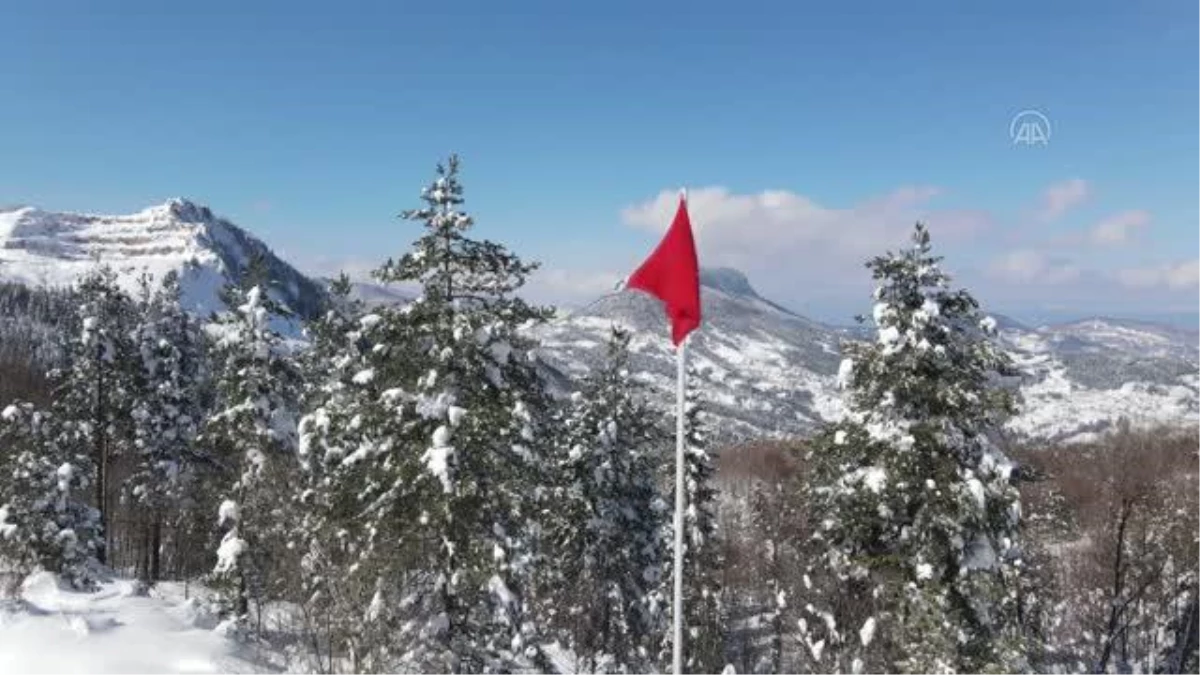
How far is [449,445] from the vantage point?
60.9ft

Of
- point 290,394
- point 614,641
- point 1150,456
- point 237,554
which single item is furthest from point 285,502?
point 1150,456

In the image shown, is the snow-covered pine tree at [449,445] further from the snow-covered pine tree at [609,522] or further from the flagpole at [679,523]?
the snow-covered pine tree at [609,522]

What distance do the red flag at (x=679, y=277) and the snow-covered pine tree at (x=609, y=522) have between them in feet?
76.0

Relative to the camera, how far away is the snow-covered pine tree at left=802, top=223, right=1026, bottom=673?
1861cm

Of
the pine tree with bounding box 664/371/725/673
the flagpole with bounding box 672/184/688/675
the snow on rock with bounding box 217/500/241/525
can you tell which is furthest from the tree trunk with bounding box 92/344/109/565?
the flagpole with bounding box 672/184/688/675

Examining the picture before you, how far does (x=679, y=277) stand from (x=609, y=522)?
24524mm

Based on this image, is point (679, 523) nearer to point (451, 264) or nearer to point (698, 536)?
point (451, 264)

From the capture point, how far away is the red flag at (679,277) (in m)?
9.26

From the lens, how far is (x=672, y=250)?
9.34 meters

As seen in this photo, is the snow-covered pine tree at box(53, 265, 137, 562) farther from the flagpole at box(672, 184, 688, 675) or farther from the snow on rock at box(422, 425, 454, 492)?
the flagpole at box(672, 184, 688, 675)

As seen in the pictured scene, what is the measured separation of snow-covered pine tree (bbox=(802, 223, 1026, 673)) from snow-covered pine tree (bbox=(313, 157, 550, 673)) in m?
6.78

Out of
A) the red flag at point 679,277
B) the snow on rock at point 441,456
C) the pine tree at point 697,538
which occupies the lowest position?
the pine tree at point 697,538

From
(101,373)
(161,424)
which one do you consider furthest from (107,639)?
(161,424)

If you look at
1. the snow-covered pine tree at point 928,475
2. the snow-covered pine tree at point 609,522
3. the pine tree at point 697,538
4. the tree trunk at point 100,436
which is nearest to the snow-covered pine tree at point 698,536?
the pine tree at point 697,538
